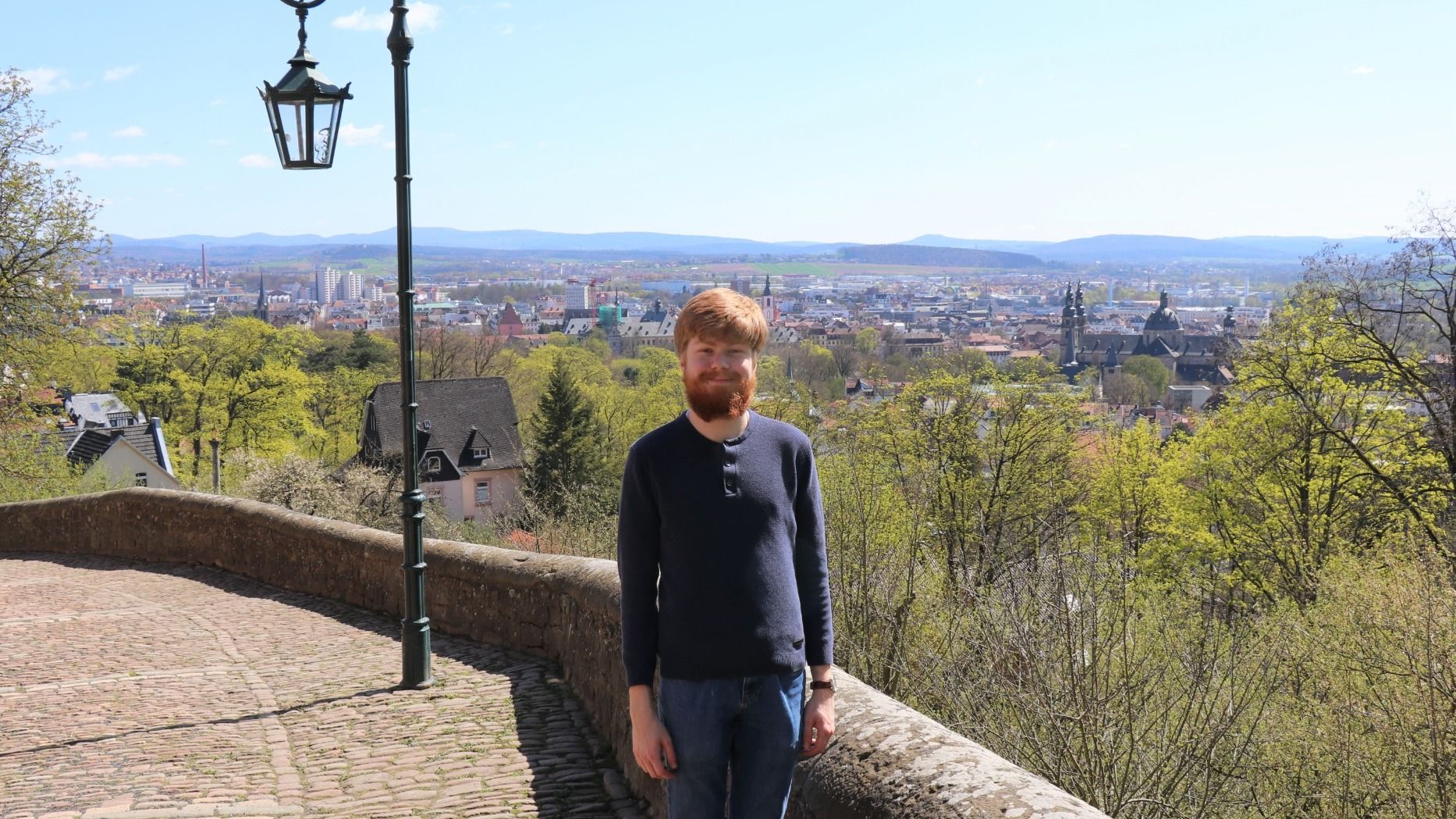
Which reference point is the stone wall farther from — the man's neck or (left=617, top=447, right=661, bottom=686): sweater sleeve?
the man's neck

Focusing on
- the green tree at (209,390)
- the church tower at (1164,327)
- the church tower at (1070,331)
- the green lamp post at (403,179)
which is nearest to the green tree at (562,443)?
the green tree at (209,390)

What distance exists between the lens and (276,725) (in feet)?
20.8

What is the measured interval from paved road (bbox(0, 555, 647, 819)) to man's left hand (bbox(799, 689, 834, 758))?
2.18m

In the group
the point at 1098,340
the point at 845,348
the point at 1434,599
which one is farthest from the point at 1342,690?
the point at 1098,340

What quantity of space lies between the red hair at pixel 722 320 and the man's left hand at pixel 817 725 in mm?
799

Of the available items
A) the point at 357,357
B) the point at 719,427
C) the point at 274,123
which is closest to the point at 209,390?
the point at 357,357

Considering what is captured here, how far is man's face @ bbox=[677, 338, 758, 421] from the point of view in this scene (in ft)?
8.68

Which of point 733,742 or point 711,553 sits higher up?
point 711,553

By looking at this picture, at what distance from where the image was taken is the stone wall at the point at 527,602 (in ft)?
8.84

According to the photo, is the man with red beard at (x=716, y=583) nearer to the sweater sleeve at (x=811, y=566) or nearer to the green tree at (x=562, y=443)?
the sweater sleeve at (x=811, y=566)

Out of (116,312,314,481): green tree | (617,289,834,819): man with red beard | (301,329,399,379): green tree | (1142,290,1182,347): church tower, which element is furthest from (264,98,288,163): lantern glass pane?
(1142,290,1182,347): church tower

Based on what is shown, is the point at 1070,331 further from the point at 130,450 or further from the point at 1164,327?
the point at 130,450

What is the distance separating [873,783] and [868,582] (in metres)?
7.88

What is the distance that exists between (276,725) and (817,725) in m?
4.43
